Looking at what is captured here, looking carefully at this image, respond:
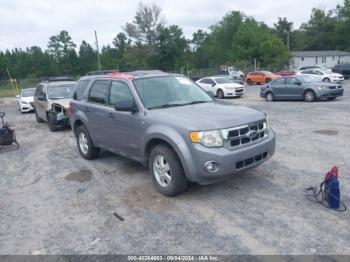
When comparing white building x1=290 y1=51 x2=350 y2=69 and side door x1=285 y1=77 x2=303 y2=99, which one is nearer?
side door x1=285 y1=77 x2=303 y2=99

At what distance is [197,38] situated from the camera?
9619 centimetres

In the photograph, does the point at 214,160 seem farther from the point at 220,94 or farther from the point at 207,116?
the point at 220,94

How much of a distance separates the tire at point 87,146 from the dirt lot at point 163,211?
192mm

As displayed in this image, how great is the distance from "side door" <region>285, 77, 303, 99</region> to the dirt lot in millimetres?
10090

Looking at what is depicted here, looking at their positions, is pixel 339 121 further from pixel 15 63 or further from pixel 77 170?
pixel 15 63

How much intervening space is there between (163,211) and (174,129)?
1.14m

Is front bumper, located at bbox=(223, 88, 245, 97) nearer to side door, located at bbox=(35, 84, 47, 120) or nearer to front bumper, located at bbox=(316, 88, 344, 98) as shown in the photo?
front bumper, located at bbox=(316, 88, 344, 98)

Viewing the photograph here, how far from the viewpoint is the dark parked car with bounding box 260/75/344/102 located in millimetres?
16125

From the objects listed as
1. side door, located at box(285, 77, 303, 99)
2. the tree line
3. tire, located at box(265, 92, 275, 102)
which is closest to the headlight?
side door, located at box(285, 77, 303, 99)

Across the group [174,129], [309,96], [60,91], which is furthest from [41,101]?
[309,96]

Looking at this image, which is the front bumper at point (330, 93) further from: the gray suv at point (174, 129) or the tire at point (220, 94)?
the gray suv at point (174, 129)

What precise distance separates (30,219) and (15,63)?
96.9 m

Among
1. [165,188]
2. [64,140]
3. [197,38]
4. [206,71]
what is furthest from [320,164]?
[197,38]

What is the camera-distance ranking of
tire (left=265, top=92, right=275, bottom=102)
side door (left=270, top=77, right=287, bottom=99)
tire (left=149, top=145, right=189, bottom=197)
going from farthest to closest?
tire (left=265, top=92, right=275, bottom=102) < side door (left=270, top=77, right=287, bottom=99) < tire (left=149, top=145, right=189, bottom=197)
